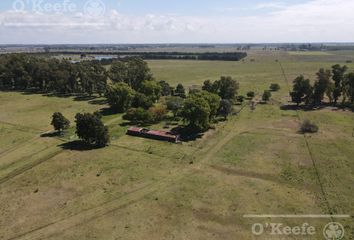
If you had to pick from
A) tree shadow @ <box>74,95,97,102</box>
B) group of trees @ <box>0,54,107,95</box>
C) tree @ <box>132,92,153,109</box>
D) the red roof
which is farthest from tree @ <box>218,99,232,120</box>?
group of trees @ <box>0,54,107,95</box>

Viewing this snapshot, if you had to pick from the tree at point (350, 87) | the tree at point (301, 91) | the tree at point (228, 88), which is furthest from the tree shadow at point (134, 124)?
the tree at point (350, 87)

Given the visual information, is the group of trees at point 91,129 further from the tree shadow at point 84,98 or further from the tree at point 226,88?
the tree shadow at point 84,98

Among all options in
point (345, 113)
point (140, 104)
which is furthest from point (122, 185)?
point (345, 113)

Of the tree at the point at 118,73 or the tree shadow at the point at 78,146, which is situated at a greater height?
the tree at the point at 118,73

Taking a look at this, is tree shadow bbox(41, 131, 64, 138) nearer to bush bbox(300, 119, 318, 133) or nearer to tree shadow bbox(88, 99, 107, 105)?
tree shadow bbox(88, 99, 107, 105)

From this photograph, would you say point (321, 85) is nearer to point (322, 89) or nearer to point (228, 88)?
point (322, 89)

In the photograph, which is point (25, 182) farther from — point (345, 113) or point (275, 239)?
point (345, 113)

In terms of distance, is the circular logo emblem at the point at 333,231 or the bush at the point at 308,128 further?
the bush at the point at 308,128
